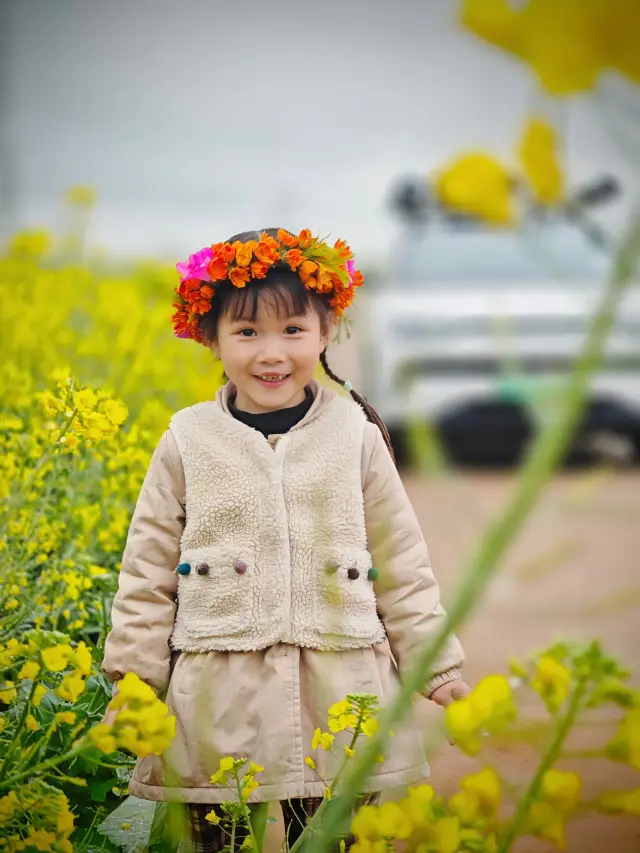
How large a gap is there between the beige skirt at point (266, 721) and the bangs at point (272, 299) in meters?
0.59

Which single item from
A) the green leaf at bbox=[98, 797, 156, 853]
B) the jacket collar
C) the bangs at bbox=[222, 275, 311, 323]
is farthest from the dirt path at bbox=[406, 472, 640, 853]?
the green leaf at bbox=[98, 797, 156, 853]

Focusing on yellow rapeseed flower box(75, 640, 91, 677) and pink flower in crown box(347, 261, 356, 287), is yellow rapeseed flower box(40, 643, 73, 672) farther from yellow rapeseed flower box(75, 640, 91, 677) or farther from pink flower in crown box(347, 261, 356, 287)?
pink flower in crown box(347, 261, 356, 287)

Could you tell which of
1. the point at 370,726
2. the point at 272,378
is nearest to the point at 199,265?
the point at 272,378

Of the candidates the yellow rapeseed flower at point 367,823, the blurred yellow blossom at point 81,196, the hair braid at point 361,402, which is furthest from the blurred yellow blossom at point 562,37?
the blurred yellow blossom at point 81,196

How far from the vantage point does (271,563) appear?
1.85 metres

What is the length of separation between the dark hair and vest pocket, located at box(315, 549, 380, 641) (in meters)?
0.27

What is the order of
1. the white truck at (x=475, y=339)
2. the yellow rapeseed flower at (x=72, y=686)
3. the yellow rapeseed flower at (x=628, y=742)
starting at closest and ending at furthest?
the yellow rapeseed flower at (x=628, y=742) → the yellow rapeseed flower at (x=72, y=686) → the white truck at (x=475, y=339)

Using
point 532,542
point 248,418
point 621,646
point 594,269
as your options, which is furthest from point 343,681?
point 594,269

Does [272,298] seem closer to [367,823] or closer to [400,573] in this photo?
[400,573]

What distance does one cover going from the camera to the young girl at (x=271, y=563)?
1.79 meters

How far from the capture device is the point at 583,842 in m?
2.24

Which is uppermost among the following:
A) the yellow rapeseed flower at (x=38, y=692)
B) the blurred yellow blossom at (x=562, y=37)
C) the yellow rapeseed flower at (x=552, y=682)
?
the blurred yellow blossom at (x=562, y=37)

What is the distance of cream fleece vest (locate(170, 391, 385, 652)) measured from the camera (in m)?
1.81

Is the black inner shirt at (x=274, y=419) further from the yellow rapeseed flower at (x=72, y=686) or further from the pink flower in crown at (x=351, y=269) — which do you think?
the yellow rapeseed flower at (x=72, y=686)
